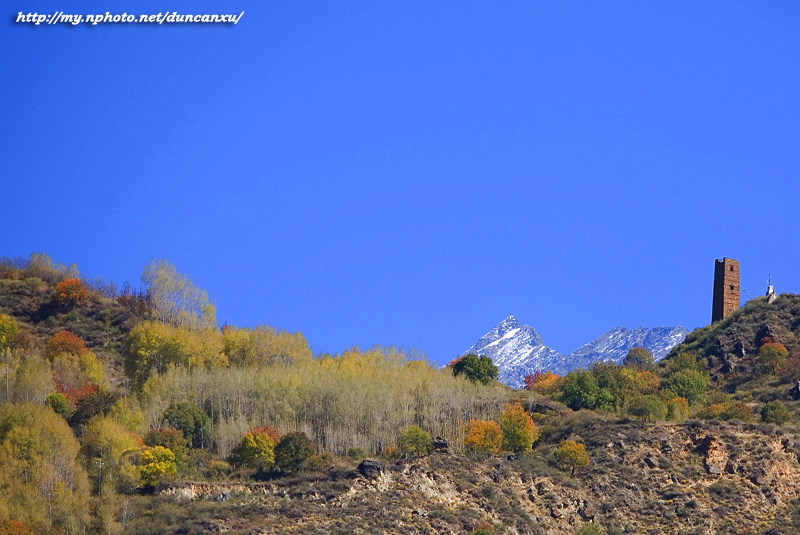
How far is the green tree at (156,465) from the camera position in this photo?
80312 millimetres

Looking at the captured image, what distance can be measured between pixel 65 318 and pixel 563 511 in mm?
61395

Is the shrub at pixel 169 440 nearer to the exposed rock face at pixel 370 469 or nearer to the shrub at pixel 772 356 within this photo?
the exposed rock face at pixel 370 469

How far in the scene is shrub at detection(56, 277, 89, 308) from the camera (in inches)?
5010

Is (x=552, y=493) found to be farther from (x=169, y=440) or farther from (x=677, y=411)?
(x=169, y=440)

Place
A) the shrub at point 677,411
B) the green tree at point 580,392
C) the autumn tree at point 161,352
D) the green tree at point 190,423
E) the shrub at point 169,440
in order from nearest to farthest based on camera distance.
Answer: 1. the shrub at point 169,440
2. the green tree at point 190,423
3. the shrub at point 677,411
4. the green tree at point 580,392
5. the autumn tree at point 161,352

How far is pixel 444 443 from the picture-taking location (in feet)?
286

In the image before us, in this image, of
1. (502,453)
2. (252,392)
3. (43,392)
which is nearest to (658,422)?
(502,453)

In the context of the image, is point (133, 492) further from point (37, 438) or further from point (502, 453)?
point (502, 453)

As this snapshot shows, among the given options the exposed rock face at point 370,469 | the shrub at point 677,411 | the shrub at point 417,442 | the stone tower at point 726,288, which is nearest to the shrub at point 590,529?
the shrub at point 417,442

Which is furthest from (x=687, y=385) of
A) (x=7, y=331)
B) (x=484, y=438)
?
(x=7, y=331)

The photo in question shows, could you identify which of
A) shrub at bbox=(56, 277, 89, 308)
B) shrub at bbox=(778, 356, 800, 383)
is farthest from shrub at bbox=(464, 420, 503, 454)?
shrub at bbox=(56, 277, 89, 308)

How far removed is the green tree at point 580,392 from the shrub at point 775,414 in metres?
14.0

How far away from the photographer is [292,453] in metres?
82.9

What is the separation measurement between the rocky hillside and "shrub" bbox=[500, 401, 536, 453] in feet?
4.47
